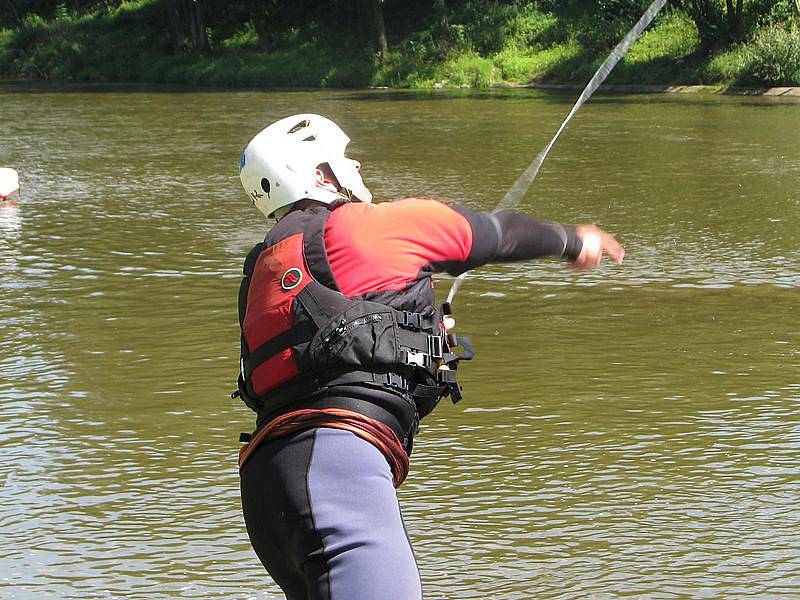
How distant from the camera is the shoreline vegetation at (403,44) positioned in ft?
106

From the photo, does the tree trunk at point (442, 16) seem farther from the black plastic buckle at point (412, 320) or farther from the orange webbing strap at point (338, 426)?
the orange webbing strap at point (338, 426)

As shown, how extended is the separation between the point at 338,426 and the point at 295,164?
0.76m

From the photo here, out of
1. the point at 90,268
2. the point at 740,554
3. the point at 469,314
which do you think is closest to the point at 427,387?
the point at 740,554

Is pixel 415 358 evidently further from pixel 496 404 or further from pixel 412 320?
pixel 496 404

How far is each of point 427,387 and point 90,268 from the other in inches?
282

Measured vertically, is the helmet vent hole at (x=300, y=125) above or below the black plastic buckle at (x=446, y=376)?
above

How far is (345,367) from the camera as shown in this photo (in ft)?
9.67

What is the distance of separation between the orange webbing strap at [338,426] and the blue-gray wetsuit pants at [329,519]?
2cm

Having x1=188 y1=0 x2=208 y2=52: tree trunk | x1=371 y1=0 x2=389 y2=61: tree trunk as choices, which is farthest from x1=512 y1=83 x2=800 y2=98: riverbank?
x1=188 y1=0 x2=208 y2=52: tree trunk

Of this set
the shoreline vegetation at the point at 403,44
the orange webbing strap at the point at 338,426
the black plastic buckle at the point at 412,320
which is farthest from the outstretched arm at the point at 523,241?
the shoreline vegetation at the point at 403,44

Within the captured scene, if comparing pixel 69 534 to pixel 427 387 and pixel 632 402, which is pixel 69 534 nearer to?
pixel 427 387

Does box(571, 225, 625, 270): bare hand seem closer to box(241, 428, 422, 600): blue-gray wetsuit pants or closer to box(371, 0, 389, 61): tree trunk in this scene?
box(241, 428, 422, 600): blue-gray wetsuit pants

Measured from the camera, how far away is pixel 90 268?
977 cm

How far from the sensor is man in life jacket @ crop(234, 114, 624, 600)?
2738 mm
